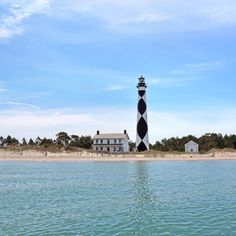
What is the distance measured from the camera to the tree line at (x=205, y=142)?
10588 centimetres

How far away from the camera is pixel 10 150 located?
90.4m

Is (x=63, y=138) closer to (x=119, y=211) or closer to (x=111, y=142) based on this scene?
(x=111, y=142)

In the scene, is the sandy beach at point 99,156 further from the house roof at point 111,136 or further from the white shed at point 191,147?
the house roof at point 111,136

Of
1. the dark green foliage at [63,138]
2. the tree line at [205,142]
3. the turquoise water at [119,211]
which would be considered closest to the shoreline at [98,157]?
the tree line at [205,142]

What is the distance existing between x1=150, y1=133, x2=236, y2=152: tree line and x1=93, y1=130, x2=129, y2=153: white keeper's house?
1307 centimetres

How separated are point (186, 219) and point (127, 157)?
65.9m

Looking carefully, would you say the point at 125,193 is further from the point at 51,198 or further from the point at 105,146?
the point at 105,146

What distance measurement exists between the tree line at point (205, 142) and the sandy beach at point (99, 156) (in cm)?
1358

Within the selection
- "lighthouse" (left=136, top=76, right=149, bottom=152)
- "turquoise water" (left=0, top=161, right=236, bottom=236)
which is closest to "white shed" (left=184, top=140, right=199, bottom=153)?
"lighthouse" (left=136, top=76, right=149, bottom=152)

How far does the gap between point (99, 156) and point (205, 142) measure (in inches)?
1345

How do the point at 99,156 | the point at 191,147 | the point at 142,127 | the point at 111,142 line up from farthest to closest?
1. the point at 111,142
2. the point at 191,147
3. the point at 142,127
4. the point at 99,156

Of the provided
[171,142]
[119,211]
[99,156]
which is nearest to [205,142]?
[171,142]

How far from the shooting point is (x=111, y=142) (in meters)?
104

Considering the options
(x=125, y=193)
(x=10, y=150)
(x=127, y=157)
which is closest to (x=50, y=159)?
(x=10, y=150)
